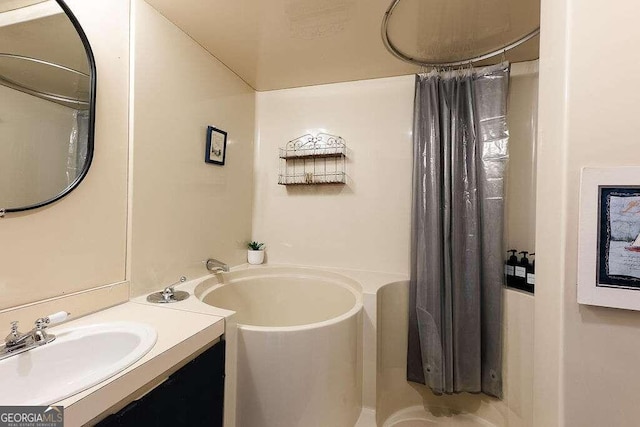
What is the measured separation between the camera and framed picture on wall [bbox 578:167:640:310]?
49 cm

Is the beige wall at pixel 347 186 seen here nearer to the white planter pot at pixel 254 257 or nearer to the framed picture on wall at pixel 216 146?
the white planter pot at pixel 254 257

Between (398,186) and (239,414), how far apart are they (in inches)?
64.1

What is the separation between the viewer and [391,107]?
1.92m

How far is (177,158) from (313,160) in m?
0.98

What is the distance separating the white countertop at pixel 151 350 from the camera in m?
0.57

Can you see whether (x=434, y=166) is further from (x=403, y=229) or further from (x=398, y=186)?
(x=403, y=229)

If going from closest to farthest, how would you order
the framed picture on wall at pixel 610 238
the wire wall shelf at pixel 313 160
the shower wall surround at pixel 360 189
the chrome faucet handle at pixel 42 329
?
the framed picture on wall at pixel 610 238 < the chrome faucet handle at pixel 42 329 < the shower wall surround at pixel 360 189 < the wire wall shelf at pixel 313 160

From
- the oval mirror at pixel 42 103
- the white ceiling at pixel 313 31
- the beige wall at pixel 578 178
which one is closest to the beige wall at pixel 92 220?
the oval mirror at pixel 42 103

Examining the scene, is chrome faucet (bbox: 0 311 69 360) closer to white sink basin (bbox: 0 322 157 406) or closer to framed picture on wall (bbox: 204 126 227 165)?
white sink basin (bbox: 0 322 157 406)

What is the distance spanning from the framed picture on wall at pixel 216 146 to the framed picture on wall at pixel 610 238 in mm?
1735

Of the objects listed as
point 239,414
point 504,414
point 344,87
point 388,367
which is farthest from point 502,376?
point 344,87

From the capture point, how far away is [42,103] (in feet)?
3.11

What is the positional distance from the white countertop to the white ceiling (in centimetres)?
147

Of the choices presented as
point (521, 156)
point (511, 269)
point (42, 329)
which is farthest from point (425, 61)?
point (42, 329)
